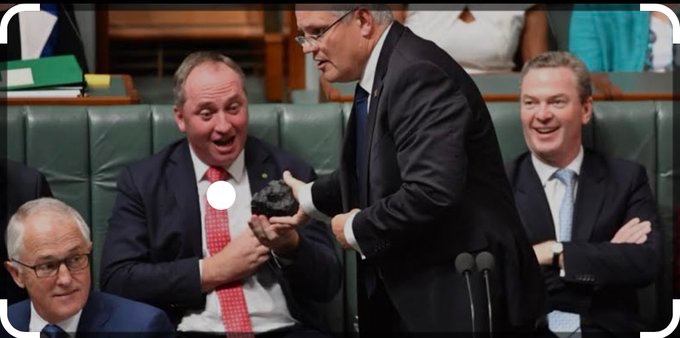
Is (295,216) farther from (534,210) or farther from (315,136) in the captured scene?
(534,210)

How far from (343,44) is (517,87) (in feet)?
3.17

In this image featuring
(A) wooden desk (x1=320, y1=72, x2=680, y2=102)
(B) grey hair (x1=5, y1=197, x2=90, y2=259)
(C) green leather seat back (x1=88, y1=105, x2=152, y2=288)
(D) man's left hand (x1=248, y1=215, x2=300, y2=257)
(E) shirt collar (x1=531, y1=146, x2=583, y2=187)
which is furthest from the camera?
(A) wooden desk (x1=320, y1=72, x2=680, y2=102)

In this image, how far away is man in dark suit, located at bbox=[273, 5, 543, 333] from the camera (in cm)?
262

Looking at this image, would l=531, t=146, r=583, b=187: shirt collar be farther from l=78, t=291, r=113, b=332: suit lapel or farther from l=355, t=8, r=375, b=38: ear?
l=78, t=291, r=113, b=332: suit lapel

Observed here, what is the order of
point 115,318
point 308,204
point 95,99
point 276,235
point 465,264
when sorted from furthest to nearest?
point 95,99 < point 276,235 < point 308,204 < point 115,318 < point 465,264

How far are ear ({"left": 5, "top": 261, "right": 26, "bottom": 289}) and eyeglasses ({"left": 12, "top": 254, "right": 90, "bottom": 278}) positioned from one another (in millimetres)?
36

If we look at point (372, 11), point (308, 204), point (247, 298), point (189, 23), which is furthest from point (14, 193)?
point (189, 23)

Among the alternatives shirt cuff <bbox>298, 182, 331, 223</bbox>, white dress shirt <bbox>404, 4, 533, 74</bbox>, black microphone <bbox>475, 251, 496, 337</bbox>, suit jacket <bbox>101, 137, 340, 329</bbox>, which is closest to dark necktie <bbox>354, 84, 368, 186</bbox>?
shirt cuff <bbox>298, 182, 331, 223</bbox>

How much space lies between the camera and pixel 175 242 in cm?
324

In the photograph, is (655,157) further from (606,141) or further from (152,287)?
(152,287)

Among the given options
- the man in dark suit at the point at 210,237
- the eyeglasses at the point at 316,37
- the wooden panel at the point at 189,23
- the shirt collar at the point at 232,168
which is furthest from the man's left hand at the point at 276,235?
the wooden panel at the point at 189,23

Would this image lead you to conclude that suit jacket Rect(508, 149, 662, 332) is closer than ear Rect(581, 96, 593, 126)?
Yes

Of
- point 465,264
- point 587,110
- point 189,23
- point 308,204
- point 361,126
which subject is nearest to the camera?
point 465,264

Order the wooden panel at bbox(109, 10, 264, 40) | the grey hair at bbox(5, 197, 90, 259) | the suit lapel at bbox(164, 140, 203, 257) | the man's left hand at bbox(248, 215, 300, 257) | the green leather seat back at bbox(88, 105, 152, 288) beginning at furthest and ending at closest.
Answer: the wooden panel at bbox(109, 10, 264, 40) < the green leather seat back at bbox(88, 105, 152, 288) < the suit lapel at bbox(164, 140, 203, 257) < the man's left hand at bbox(248, 215, 300, 257) < the grey hair at bbox(5, 197, 90, 259)
